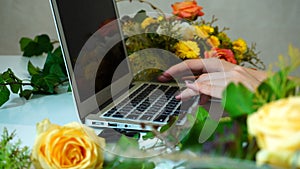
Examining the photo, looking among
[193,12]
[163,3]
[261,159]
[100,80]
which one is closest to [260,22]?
[163,3]

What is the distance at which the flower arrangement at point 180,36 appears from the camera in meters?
1.16

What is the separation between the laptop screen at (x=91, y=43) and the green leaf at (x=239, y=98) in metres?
0.58

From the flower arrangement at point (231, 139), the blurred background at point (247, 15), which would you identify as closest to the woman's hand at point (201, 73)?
the flower arrangement at point (231, 139)

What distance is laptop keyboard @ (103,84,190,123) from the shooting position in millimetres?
937

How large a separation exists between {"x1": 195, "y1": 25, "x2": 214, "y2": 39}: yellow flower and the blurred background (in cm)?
85

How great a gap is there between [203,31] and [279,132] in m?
0.89

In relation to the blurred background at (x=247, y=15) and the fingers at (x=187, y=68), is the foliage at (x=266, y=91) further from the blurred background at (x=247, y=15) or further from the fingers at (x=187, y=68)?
the blurred background at (x=247, y=15)

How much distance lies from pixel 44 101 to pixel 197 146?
0.75 metres

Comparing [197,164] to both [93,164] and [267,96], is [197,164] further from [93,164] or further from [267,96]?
[93,164]

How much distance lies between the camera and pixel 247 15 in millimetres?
2121

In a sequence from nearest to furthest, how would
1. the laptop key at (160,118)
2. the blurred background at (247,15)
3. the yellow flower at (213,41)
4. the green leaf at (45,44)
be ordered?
the laptop key at (160,118), the yellow flower at (213,41), the green leaf at (45,44), the blurred background at (247,15)

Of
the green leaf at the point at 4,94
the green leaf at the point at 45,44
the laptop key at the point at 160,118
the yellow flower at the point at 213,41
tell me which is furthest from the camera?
the green leaf at the point at 45,44

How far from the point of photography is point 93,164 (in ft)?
1.80

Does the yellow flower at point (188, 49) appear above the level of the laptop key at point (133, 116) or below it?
above
